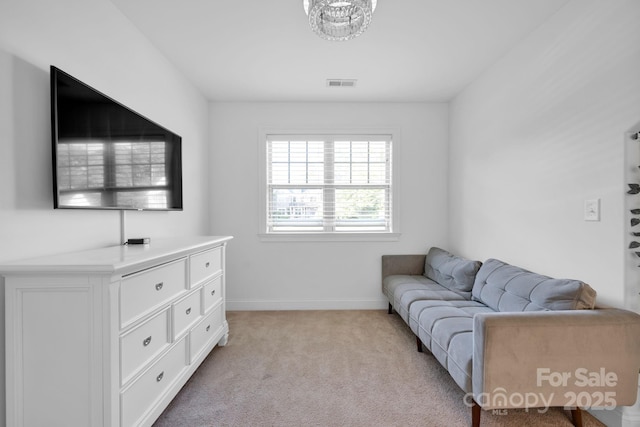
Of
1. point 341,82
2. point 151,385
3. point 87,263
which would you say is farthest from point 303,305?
A: point 87,263

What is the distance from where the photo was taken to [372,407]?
1946 millimetres

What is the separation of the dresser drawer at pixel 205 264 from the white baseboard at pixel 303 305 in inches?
47.9

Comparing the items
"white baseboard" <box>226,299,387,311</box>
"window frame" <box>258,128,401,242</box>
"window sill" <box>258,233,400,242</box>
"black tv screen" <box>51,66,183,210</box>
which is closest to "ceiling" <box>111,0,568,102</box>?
"window frame" <box>258,128,401,242</box>

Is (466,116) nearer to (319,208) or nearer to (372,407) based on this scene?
(319,208)

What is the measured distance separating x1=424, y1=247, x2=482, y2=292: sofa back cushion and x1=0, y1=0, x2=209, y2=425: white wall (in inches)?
104

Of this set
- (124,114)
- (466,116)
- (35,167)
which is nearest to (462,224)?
(466,116)

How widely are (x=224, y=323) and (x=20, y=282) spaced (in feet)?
5.66

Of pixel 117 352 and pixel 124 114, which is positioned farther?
pixel 124 114

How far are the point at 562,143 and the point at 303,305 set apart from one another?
2.92 meters

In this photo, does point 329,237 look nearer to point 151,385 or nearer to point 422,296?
point 422,296

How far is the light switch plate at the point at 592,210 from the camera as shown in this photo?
1812 millimetres

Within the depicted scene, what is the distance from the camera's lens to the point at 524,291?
6.75 feet

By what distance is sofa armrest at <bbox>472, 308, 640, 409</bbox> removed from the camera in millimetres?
1565

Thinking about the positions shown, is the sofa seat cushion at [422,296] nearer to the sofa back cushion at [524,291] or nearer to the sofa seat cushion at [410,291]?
the sofa seat cushion at [410,291]
